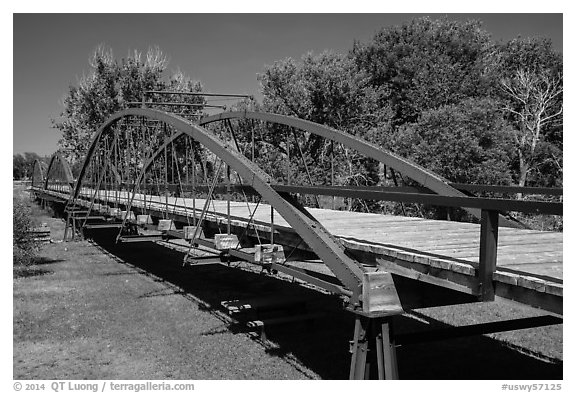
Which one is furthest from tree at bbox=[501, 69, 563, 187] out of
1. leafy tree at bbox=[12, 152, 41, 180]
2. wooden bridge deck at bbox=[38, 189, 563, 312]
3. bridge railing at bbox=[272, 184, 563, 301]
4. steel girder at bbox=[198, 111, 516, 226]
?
leafy tree at bbox=[12, 152, 41, 180]

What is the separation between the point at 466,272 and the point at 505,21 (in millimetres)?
35684

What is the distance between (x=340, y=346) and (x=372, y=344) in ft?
16.1

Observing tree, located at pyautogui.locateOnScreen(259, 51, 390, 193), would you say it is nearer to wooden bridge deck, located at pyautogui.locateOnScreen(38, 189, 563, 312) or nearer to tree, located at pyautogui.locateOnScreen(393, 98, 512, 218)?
tree, located at pyautogui.locateOnScreen(393, 98, 512, 218)

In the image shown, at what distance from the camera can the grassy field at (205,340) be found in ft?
30.9

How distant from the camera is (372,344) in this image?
592cm

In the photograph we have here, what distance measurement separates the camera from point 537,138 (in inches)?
1219

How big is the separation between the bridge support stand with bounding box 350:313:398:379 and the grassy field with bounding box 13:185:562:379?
170cm

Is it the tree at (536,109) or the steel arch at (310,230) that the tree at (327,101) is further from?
Result: the steel arch at (310,230)

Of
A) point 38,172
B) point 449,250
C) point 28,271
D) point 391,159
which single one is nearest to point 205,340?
point 391,159

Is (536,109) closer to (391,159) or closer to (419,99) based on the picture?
(419,99)

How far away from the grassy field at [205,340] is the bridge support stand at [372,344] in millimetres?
1696

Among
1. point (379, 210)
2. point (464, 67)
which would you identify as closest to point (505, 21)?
point (464, 67)

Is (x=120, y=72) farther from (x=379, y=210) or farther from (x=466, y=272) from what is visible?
(x=466, y=272)

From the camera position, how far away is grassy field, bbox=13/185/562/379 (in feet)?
30.9
